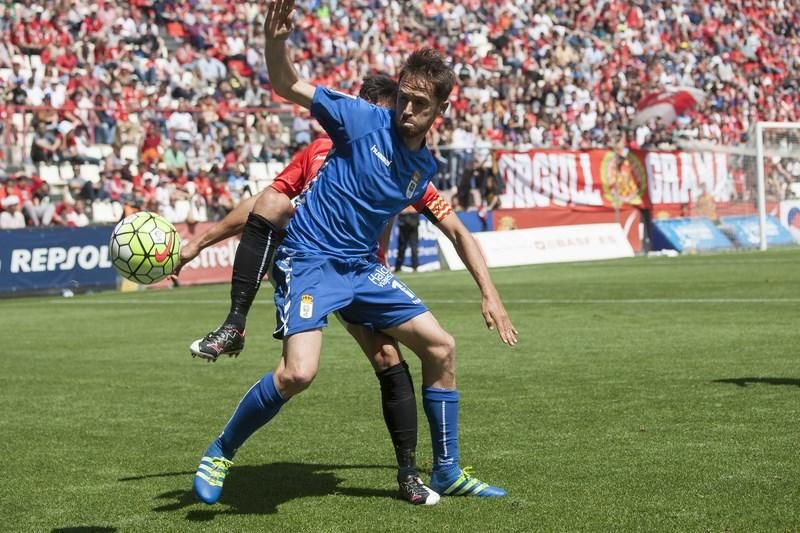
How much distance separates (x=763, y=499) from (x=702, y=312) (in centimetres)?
1088

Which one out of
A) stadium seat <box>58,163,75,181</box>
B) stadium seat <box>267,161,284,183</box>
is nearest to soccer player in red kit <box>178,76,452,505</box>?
stadium seat <box>58,163,75,181</box>

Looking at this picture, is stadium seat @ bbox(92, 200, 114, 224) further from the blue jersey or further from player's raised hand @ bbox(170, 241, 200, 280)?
the blue jersey

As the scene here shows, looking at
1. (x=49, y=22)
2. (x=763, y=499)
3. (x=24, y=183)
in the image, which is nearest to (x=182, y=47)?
(x=49, y=22)

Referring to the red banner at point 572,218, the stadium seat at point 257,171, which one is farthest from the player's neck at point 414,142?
the red banner at point 572,218

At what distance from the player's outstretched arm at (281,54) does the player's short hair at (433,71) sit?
482 millimetres

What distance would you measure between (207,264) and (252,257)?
20.2 metres

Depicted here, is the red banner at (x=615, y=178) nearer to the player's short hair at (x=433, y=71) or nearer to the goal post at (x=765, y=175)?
the goal post at (x=765, y=175)

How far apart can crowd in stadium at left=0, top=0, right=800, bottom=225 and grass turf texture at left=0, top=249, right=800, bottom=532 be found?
10705 mm

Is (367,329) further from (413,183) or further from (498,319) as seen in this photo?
(413,183)

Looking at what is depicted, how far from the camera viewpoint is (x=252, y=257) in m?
6.75

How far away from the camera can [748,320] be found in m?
15.3

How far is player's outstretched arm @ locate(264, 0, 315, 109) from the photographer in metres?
5.71

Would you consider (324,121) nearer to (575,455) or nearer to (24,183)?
(575,455)

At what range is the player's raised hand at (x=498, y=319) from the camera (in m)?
6.39
